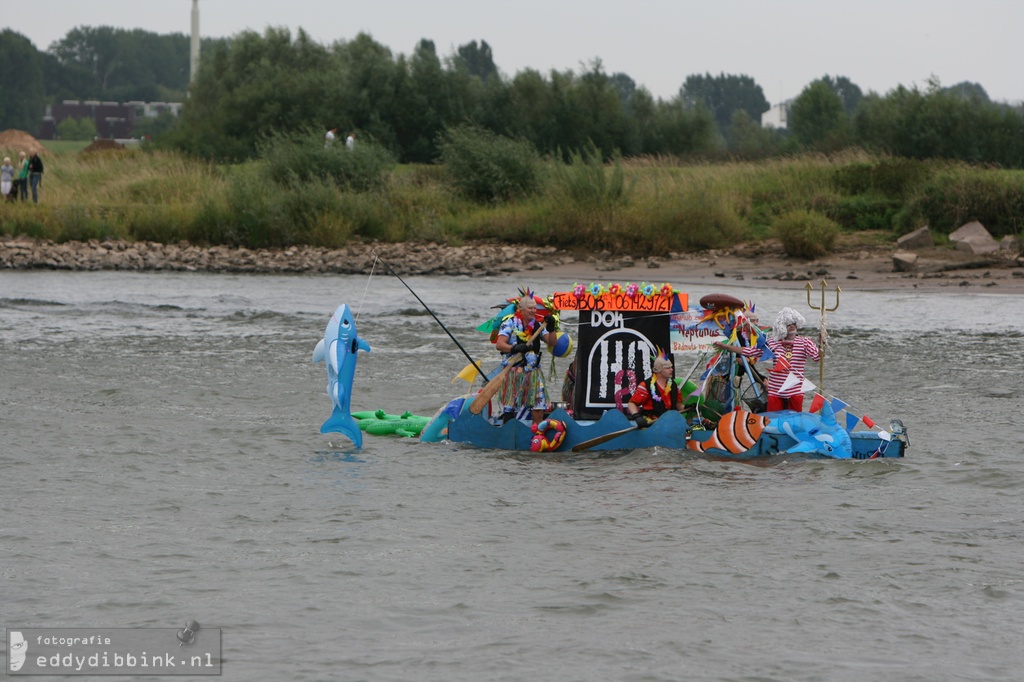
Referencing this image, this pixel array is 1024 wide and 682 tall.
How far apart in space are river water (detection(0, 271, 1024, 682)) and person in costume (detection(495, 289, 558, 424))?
0.57 metres

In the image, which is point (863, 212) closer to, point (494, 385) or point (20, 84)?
point (494, 385)

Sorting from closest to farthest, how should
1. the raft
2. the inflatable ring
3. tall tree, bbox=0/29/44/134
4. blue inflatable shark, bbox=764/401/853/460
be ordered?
blue inflatable shark, bbox=764/401/853/460 < the inflatable ring < the raft < tall tree, bbox=0/29/44/134

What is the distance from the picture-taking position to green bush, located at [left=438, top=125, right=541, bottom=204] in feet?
133

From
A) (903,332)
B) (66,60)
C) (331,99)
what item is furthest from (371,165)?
(66,60)

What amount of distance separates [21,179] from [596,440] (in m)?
30.7

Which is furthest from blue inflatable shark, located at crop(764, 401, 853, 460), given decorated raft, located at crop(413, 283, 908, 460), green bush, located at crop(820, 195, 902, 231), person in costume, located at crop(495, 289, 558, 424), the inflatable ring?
green bush, located at crop(820, 195, 902, 231)

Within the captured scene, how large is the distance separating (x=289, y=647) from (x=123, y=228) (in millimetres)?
31682

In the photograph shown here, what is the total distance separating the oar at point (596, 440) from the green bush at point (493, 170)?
87.3 feet

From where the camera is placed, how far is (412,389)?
63.4ft

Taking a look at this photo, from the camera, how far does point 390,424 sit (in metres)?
15.6

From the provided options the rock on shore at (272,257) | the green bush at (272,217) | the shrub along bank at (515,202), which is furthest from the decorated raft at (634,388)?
the green bush at (272,217)

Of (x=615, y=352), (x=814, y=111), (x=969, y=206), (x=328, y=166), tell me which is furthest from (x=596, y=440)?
(x=814, y=111)

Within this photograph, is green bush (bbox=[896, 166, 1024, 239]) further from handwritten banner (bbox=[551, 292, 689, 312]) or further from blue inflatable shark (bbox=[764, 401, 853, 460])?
handwritten banner (bbox=[551, 292, 689, 312])

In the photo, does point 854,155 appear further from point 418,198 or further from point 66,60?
point 66,60
